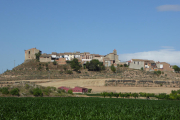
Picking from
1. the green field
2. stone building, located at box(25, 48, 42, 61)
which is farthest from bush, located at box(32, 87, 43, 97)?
stone building, located at box(25, 48, 42, 61)

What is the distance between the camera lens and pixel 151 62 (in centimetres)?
12938

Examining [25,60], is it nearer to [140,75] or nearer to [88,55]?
[88,55]

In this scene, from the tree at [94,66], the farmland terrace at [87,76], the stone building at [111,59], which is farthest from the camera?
the stone building at [111,59]

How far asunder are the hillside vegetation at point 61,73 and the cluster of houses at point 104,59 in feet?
23.5

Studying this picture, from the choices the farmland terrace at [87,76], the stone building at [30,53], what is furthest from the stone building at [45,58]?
the stone building at [30,53]

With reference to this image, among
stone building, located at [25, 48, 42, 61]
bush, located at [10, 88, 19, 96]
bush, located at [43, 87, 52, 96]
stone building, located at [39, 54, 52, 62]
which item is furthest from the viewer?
stone building, located at [25, 48, 42, 61]

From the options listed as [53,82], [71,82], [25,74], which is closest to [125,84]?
[71,82]

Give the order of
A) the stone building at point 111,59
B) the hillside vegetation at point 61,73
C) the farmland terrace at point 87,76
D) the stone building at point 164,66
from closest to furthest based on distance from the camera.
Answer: the farmland terrace at point 87,76 → the hillside vegetation at point 61,73 → the stone building at point 164,66 → the stone building at point 111,59

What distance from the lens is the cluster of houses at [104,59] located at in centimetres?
12338

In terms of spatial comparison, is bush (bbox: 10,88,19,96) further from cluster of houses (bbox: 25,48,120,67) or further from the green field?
cluster of houses (bbox: 25,48,120,67)

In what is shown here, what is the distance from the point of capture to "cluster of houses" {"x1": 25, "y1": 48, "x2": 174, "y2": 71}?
123 meters

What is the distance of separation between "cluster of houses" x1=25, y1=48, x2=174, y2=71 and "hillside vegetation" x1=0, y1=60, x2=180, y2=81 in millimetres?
7171

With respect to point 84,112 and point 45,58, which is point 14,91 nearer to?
point 84,112

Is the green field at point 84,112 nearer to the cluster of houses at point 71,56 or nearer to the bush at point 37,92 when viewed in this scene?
the bush at point 37,92
